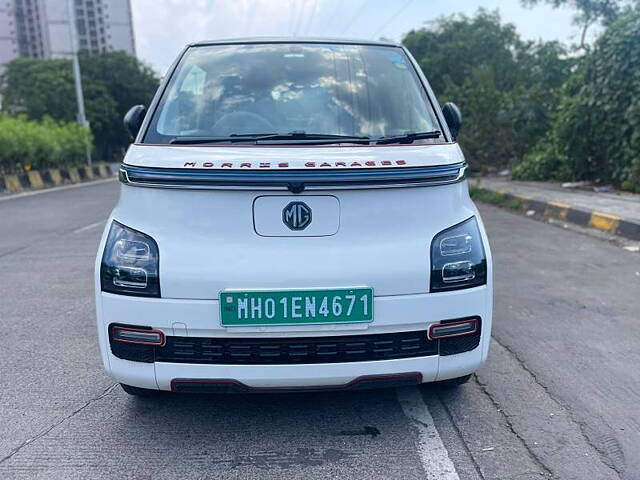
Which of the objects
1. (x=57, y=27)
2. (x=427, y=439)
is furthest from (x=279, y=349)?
(x=57, y=27)

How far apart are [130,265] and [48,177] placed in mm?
19822

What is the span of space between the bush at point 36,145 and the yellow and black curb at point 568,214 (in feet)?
44.2

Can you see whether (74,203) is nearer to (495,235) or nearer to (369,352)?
(495,235)

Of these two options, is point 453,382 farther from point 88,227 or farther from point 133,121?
point 88,227

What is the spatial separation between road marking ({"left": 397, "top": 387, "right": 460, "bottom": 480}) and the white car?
30 cm

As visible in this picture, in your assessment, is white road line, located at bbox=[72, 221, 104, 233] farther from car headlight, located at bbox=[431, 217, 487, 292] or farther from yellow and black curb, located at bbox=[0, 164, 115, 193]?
yellow and black curb, located at bbox=[0, 164, 115, 193]

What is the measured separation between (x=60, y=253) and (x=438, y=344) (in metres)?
5.90

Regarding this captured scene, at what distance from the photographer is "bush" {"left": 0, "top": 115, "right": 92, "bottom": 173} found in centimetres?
1772

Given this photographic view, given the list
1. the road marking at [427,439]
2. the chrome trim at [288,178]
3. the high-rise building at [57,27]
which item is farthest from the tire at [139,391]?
the high-rise building at [57,27]

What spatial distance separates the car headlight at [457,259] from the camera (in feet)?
8.09

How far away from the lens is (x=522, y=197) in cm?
1040

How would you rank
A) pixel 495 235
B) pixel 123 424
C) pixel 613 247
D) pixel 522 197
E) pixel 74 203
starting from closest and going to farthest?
pixel 123 424
pixel 613 247
pixel 495 235
pixel 522 197
pixel 74 203

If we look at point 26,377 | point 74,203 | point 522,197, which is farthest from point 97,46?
point 26,377

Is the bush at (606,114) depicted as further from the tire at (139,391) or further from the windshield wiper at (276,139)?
the tire at (139,391)
